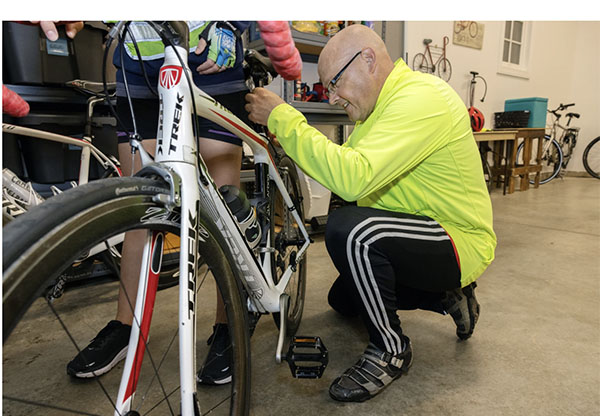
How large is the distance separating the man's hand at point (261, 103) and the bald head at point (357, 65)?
173 mm

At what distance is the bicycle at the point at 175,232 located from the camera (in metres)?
0.40

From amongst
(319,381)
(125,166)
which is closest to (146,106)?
(125,166)

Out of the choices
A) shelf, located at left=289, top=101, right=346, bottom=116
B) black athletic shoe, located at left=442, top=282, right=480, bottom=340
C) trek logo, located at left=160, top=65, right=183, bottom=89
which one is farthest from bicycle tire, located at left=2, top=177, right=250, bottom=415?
shelf, located at left=289, top=101, right=346, bottom=116

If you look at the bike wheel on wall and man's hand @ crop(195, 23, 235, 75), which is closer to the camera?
man's hand @ crop(195, 23, 235, 75)

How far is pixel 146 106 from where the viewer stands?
100 cm

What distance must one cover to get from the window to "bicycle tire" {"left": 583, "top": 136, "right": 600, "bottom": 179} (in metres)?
1.48

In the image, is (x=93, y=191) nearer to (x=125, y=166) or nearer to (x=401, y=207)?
(x=125, y=166)

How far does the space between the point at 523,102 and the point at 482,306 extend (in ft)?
14.1

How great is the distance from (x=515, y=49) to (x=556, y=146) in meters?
1.47

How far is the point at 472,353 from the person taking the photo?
1.23 metres

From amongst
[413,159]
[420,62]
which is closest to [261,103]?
[413,159]

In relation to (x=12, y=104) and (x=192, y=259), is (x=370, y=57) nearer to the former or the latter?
(x=192, y=259)

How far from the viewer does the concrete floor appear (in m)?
1.00

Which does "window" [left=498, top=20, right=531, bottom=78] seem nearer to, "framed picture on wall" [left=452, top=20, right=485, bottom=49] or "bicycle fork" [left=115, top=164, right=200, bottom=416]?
"framed picture on wall" [left=452, top=20, right=485, bottom=49]
